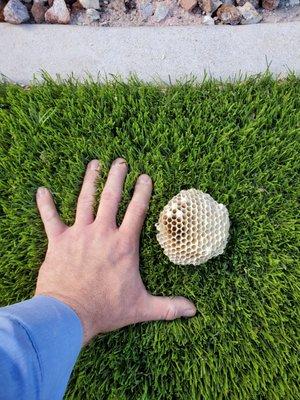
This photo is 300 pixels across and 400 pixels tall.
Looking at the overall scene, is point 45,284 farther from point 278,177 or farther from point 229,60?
point 229,60

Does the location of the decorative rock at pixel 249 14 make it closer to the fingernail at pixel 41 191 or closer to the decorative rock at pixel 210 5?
the decorative rock at pixel 210 5

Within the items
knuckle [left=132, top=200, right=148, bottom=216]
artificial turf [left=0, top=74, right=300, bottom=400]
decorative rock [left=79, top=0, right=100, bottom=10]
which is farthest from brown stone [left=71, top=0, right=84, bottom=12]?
knuckle [left=132, top=200, right=148, bottom=216]

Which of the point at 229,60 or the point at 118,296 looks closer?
the point at 118,296

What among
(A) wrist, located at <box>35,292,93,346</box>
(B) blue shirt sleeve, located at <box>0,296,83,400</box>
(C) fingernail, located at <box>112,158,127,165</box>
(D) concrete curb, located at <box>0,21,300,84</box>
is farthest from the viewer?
(D) concrete curb, located at <box>0,21,300,84</box>

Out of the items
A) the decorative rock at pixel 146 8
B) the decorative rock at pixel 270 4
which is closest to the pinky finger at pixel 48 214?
the decorative rock at pixel 146 8

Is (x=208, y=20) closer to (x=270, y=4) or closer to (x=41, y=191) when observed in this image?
(x=270, y=4)

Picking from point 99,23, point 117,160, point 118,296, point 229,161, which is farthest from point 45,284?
point 99,23

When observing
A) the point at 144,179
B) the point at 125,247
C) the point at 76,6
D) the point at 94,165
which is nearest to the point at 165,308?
the point at 125,247

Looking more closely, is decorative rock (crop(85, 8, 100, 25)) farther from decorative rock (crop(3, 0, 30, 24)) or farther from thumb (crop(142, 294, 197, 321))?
thumb (crop(142, 294, 197, 321))

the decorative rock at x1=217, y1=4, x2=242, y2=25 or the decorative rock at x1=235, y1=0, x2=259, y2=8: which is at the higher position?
the decorative rock at x1=235, y1=0, x2=259, y2=8
